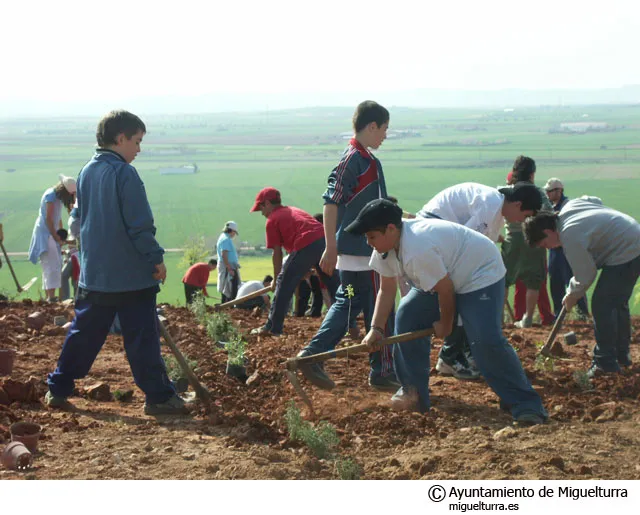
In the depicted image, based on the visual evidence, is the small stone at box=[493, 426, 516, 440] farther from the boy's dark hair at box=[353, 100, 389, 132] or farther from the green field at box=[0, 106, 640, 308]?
the green field at box=[0, 106, 640, 308]

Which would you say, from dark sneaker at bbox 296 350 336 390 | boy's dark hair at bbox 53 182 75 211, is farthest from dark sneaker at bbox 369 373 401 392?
boy's dark hair at bbox 53 182 75 211

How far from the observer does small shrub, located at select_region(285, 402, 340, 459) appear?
14.9 feet

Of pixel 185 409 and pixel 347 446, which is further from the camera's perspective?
pixel 185 409

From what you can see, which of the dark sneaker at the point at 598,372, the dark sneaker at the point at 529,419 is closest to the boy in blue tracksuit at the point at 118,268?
the dark sneaker at the point at 529,419

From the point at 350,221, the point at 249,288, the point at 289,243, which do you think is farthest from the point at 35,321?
the point at 350,221

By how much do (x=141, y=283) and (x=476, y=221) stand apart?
223cm

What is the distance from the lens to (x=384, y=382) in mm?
6102

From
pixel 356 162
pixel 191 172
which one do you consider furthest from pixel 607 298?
pixel 191 172

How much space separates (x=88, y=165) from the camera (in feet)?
17.3

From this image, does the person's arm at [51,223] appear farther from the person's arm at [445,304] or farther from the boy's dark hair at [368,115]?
the person's arm at [445,304]

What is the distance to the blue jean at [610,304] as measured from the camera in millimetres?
6395

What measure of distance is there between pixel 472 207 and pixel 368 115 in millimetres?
932

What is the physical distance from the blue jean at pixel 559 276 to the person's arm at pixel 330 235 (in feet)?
14.1

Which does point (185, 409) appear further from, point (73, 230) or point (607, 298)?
point (73, 230)
